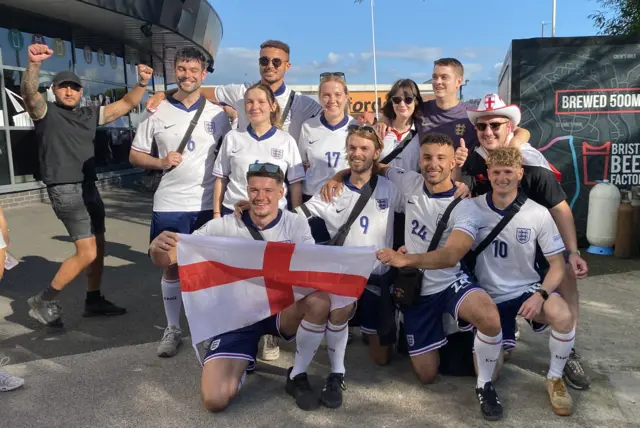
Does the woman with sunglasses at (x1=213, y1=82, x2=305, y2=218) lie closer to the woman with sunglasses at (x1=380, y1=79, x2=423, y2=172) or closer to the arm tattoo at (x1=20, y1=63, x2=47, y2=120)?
the woman with sunglasses at (x1=380, y1=79, x2=423, y2=172)

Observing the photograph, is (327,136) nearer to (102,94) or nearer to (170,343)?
(170,343)

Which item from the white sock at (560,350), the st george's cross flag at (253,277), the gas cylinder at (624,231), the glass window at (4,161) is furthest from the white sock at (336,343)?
the glass window at (4,161)

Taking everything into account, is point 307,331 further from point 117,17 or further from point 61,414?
point 117,17

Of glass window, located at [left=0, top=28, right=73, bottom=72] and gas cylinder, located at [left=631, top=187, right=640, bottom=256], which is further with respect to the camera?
glass window, located at [left=0, top=28, right=73, bottom=72]

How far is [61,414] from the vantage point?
3.33 m

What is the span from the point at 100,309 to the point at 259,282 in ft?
8.12

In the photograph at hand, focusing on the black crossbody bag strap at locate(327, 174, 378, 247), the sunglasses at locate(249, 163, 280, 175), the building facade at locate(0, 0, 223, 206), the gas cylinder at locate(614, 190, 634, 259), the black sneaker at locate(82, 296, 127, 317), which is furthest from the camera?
the building facade at locate(0, 0, 223, 206)

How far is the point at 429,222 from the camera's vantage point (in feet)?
12.2

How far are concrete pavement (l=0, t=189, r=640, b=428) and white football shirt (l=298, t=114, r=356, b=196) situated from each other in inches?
53.5

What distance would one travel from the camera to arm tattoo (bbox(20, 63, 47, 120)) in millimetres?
4414

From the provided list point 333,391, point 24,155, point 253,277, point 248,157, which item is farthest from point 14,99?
point 333,391

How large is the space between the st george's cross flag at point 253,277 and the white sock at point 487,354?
2.69 ft

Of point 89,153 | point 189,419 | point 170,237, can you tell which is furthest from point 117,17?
point 189,419

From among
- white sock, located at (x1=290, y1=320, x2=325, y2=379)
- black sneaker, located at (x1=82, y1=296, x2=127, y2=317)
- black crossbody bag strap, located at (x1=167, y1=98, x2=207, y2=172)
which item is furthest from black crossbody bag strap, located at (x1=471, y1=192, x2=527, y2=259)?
black sneaker, located at (x1=82, y1=296, x2=127, y2=317)
